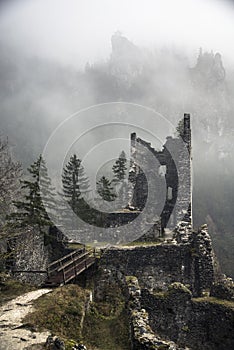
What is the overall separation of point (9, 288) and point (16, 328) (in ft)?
15.2

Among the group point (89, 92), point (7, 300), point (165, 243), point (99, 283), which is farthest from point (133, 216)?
point (89, 92)

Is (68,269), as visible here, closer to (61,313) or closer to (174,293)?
(174,293)

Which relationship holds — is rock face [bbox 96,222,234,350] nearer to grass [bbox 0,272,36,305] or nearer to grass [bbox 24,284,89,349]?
grass [bbox 24,284,89,349]

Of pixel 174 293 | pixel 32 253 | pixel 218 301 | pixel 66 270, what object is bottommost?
pixel 218 301

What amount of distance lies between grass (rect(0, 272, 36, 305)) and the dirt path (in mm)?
543

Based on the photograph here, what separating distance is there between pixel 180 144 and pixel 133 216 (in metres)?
7.64

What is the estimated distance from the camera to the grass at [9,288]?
13.2 metres

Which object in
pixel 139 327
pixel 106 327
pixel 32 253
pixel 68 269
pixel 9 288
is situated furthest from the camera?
pixel 32 253

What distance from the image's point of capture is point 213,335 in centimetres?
1356

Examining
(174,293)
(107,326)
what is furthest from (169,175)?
(107,326)

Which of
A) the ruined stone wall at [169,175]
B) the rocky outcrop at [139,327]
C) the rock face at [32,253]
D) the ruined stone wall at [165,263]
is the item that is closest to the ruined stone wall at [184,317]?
the rocky outcrop at [139,327]

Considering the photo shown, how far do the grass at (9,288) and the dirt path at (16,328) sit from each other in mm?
543

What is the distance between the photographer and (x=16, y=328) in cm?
984

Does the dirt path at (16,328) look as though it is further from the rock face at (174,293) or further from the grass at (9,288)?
the rock face at (174,293)
